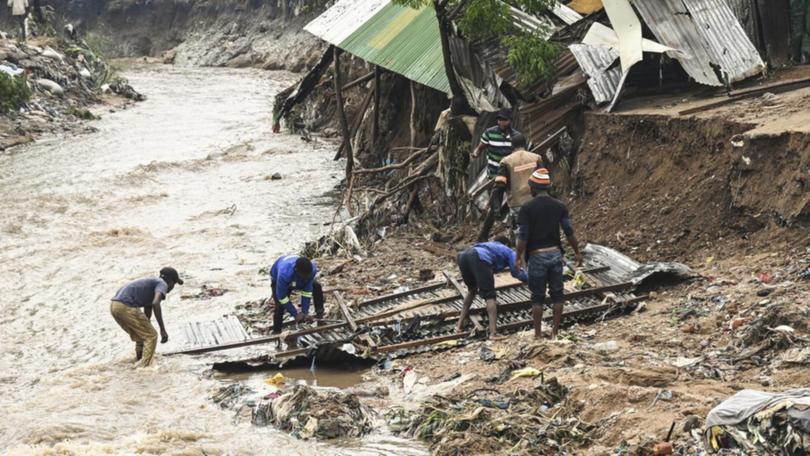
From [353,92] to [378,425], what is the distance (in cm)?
1658

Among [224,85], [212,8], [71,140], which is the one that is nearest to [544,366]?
[71,140]

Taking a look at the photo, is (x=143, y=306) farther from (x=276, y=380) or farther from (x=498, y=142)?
(x=498, y=142)

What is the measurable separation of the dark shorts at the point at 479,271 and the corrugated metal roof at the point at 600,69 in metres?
4.07

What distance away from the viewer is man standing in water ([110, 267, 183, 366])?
29.4 feet

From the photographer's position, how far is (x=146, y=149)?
24.9 meters

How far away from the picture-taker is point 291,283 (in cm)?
916

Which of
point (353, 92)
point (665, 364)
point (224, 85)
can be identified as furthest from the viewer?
point (224, 85)

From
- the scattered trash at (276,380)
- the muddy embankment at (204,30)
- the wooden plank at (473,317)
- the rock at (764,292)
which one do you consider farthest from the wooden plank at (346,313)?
the muddy embankment at (204,30)

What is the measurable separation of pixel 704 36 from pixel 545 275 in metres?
5.47

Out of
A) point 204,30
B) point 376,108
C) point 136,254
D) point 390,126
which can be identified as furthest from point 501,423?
point 204,30

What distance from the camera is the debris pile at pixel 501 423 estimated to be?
19.4 feet

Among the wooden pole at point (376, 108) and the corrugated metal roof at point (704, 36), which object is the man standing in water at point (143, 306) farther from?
the wooden pole at point (376, 108)

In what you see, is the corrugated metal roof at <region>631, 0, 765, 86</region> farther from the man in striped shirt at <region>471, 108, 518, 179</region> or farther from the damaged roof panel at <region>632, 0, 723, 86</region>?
the man in striped shirt at <region>471, 108, 518, 179</region>

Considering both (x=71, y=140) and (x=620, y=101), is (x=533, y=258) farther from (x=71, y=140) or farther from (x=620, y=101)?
(x=71, y=140)
